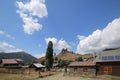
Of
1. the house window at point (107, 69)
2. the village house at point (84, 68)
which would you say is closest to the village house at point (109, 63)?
the house window at point (107, 69)

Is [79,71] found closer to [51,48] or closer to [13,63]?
[51,48]

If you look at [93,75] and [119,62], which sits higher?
[119,62]

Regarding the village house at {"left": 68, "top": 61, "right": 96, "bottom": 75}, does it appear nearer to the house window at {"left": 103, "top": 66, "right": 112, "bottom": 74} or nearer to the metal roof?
the metal roof

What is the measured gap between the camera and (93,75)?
53000 millimetres

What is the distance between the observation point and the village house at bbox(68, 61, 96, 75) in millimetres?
54075

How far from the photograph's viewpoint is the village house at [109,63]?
48.6m

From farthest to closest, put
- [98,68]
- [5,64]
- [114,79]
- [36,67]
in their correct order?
[5,64], [36,67], [98,68], [114,79]

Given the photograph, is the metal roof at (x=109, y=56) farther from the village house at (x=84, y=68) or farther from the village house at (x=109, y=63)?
the village house at (x=84, y=68)

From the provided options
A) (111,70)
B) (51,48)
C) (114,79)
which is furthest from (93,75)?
(51,48)

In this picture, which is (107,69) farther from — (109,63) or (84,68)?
(84,68)

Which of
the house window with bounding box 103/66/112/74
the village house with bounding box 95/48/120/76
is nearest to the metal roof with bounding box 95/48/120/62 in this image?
the village house with bounding box 95/48/120/76

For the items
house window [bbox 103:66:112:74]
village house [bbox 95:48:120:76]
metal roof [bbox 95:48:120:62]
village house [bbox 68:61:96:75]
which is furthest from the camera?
village house [bbox 68:61:96:75]

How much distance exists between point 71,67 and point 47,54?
83.8ft

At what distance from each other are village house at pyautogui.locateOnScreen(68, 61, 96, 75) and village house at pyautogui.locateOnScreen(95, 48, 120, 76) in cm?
174
